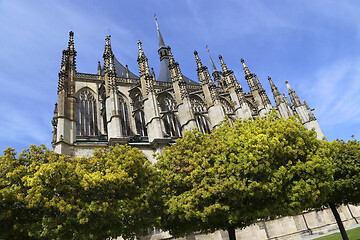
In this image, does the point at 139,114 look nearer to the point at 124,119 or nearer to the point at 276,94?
the point at 124,119

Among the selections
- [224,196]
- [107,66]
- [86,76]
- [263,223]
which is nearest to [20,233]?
[224,196]

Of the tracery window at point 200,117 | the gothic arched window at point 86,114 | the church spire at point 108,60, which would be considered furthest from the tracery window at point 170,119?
the gothic arched window at point 86,114

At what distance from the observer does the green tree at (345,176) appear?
14422 millimetres

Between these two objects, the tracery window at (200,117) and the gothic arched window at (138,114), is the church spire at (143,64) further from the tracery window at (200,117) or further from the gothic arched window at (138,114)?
the tracery window at (200,117)

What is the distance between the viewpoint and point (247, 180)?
11086mm

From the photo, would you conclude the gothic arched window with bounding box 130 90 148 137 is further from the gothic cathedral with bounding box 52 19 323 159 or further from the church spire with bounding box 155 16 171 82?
the church spire with bounding box 155 16 171 82

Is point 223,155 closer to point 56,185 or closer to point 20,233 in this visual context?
point 56,185

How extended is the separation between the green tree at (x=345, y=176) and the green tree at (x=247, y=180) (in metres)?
3.66

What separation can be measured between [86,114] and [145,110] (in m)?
8.00

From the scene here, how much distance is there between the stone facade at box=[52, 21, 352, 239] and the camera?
63.4 feet

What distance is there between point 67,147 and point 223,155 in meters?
12.4

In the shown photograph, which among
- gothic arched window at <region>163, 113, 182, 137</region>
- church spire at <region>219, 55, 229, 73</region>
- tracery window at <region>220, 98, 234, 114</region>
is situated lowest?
gothic arched window at <region>163, 113, 182, 137</region>

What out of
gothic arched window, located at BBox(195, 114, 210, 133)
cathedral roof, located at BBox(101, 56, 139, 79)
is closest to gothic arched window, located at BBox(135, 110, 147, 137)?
gothic arched window, located at BBox(195, 114, 210, 133)

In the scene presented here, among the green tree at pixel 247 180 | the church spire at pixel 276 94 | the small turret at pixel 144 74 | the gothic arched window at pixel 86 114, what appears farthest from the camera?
the church spire at pixel 276 94
